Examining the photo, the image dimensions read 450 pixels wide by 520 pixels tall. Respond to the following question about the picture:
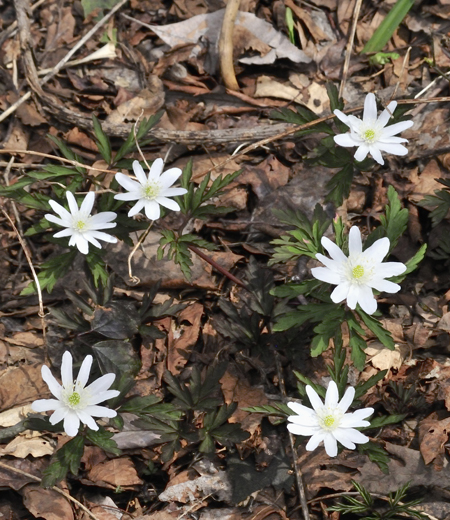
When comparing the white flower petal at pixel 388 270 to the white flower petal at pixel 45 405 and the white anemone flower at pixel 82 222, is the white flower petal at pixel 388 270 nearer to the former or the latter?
the white anemone flower at pixel 82 222

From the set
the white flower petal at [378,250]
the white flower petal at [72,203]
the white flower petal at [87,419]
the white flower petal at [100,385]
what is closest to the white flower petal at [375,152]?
the white flower petal at [378,250]

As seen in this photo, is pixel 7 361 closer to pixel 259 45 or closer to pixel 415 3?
pixel 259 45

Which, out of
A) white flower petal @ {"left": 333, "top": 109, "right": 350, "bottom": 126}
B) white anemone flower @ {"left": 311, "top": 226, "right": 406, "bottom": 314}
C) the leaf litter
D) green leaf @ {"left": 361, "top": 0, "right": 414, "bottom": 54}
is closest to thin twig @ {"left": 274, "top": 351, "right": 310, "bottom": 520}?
the leaf litter

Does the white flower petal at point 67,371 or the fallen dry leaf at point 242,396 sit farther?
the fallen dry leaf at point 242,396

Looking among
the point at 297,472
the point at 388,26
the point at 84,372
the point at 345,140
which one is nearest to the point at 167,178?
the point at 345,140

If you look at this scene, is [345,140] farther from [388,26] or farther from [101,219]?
[388,26]

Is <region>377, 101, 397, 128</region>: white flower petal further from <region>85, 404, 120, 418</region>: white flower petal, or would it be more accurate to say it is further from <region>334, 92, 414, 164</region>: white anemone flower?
<region>85, 404, 120, 418</region>: white flower petal

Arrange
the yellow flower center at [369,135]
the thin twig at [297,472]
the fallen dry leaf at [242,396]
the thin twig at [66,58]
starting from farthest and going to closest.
Result: the thin twig at [66,58] < the fallen dry leaf at [242,396] < the yellow flower center at [369,135] < the thin twig at [297,472]
